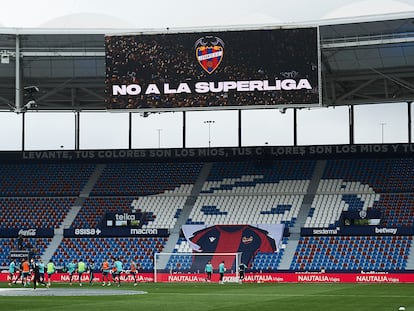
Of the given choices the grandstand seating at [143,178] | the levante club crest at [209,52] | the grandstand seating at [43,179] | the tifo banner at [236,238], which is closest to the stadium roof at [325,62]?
the levante club crest at [209,52]

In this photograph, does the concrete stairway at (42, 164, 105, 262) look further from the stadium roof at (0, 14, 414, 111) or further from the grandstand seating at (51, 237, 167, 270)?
the stadium roof at (0, 14, 414, 111)

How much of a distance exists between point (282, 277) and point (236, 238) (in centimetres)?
564

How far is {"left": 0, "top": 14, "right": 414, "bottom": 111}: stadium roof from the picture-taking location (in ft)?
161

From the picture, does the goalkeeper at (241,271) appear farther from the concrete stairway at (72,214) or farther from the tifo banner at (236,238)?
the concrete stairway at (72,214)

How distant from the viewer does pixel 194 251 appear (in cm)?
5812

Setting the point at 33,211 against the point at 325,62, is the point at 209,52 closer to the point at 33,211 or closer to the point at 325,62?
the point at 325,62

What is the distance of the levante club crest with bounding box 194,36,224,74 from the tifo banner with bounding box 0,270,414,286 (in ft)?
43.0

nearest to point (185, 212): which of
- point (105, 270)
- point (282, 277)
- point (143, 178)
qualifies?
point (143, 178)

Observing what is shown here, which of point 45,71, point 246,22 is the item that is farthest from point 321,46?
point 45,71

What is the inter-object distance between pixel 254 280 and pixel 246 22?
52.8 feet

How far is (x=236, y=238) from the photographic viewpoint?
58719mm

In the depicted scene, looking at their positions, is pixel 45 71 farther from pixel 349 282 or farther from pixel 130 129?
pixel 349 282

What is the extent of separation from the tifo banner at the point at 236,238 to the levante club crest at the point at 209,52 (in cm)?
1298

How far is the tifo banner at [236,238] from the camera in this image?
57531 millimetres
